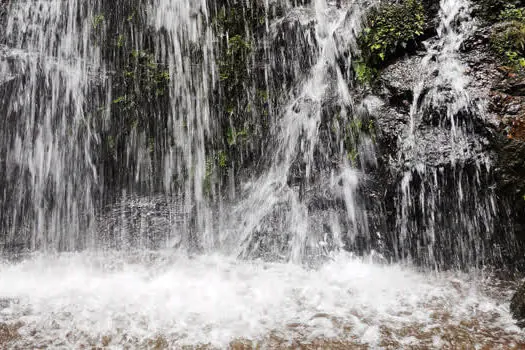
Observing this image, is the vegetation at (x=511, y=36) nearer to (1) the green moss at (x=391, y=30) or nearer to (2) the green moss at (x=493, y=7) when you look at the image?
(2) the green moss at (x=493, y=7)

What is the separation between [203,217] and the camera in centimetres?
686

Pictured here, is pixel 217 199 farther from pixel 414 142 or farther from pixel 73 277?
pixel 414 142

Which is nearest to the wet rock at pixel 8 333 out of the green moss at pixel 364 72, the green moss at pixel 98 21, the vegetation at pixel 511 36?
the green moss at pixel 364 72

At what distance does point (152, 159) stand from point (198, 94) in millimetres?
1461

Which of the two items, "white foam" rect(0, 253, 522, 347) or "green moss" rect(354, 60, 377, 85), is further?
"green moss" rect(354, 60, 377, 85)

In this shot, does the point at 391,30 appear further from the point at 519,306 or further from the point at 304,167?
the point at 519,306

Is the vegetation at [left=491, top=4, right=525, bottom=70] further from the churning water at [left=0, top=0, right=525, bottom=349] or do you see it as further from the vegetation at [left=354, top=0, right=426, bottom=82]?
the vegetation at [left=354, top=0, right=426, bottom=82]

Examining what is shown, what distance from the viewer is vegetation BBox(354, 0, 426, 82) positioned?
571 centimetres

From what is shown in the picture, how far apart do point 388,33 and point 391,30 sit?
0.06 metres

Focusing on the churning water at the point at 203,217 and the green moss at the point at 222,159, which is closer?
the churning water at the point at 203,217

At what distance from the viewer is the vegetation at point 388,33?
5715 millimetres

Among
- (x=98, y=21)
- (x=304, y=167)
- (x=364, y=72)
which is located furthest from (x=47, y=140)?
(x=364, y=72)

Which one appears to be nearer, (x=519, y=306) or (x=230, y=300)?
(x=519, y=306)

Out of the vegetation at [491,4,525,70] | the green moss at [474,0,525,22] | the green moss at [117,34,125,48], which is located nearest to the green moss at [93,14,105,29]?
Answer: the green moss at [117,34,125,48]
